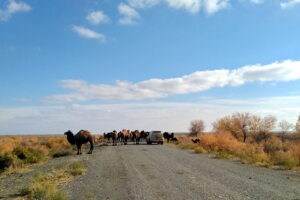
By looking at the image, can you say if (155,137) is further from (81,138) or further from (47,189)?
(47,189)

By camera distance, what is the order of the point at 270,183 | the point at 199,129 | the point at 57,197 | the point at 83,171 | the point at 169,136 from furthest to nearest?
the point at 199,129 → the point at 169,136 → the point at 83,171 → the point at 270,183 → the point at 57,197

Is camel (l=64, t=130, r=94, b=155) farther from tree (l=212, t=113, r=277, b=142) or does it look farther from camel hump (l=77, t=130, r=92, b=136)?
tree (l=212, t=113, r=277, b=142)

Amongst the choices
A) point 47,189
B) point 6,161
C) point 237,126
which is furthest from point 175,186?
point 237,126

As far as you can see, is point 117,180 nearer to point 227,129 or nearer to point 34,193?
point 34,193

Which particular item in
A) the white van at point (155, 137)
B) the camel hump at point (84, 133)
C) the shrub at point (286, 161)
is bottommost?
the shrub at point (286, 161)

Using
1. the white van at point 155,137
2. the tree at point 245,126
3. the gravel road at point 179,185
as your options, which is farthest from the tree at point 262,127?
the gravel road at point 179,185

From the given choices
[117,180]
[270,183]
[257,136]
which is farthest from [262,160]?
[257,136]

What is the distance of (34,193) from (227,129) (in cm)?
5730

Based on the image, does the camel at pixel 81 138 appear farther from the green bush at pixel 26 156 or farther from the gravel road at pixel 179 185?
the gravel road at pixel 179 185

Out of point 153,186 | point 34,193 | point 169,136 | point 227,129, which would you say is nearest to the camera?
point 34,193

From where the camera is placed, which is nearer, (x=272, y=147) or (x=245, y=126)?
(x=272, y=147)

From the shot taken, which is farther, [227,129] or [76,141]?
[227,129]

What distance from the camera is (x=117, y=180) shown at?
40.1ft

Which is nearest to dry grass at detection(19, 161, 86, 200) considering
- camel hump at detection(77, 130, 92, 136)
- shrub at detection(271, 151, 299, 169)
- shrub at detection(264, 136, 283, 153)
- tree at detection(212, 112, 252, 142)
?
shrub at detection(271, 151, 299, 169)
